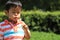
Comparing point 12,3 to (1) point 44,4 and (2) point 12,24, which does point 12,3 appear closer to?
(2) point 12,24

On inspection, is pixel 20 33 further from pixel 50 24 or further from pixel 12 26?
pixel 50 24

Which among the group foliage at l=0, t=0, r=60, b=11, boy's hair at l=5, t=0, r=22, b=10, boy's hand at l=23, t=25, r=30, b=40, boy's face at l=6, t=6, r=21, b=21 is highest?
boy's hair at l=5, t=0, r=22, b=10

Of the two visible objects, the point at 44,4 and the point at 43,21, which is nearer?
the point at 43,21

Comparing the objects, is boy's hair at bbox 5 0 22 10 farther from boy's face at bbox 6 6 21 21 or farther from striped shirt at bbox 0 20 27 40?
striped shirt at bbox 0 20 27 40

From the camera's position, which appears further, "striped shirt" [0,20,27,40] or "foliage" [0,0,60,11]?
"foliage" [0,0,60,11]

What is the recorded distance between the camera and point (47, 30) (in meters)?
11.5

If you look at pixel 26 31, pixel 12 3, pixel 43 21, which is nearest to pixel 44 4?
pixel 43 21

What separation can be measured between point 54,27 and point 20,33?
26.1ft

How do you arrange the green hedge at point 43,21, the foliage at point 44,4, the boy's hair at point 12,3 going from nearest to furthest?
the boy's hair at point 12,3, the green hedge at point 43,21, the foliage at point 44,4

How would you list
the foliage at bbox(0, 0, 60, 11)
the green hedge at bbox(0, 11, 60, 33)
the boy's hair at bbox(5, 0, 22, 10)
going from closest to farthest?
the boy's hair at bbox(5, 0, 22, 10), the green hedge at bbox(0, 11, 60, 33), the foliage at bbox(0, 0, 60, 11)

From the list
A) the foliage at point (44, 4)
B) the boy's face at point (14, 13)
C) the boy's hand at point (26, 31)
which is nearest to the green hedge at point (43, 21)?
the foliage at point (44, 4)

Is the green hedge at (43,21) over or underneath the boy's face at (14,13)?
underneath

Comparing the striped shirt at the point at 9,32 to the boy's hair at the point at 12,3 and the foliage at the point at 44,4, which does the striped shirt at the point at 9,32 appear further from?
the foliage at the point at 44,4

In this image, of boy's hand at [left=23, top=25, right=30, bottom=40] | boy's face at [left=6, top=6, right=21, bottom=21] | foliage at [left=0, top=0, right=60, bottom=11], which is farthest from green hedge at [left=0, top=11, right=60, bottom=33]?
boy's face at [left=6, top=6, right=21, bottom=21]
